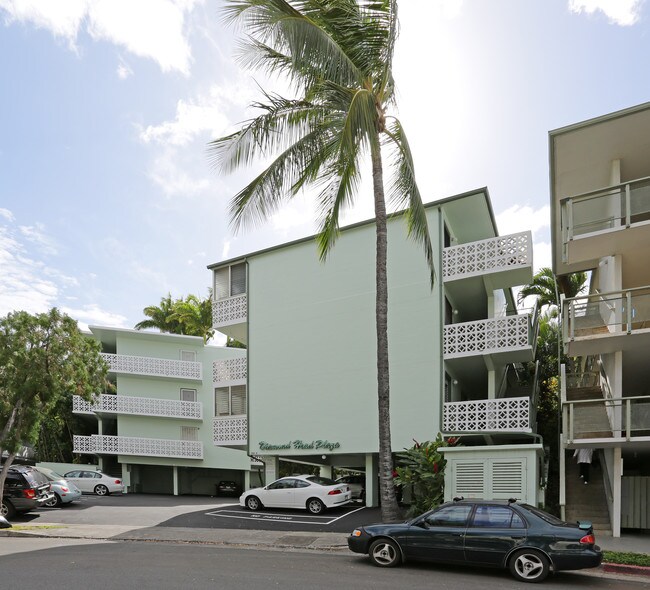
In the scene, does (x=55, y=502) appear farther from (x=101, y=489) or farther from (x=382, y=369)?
(x=382, y=369)

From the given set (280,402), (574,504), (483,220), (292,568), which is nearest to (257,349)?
(280,402)

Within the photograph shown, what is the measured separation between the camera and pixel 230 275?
87.7ft

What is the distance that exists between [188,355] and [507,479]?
86.7ft

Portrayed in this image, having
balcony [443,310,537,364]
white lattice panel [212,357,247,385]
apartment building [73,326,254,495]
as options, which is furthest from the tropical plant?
apartment building [73,326,254,495]

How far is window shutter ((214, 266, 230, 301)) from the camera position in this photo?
87.9ft

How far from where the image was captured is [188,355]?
38.4 meters

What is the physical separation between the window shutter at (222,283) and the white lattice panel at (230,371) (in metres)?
2.82

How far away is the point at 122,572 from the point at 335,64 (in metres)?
10.6

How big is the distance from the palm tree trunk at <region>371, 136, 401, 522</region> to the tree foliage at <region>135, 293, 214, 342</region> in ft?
99.6

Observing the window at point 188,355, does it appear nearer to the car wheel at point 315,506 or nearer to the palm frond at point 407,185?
the car wheel at point 315,506

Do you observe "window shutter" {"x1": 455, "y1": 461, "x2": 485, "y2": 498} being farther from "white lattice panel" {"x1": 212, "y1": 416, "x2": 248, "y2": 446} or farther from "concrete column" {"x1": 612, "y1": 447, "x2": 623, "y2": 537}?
"white lattice panel" {"x1": 212, "y1": 416, "x2": 248, "y2": 446}

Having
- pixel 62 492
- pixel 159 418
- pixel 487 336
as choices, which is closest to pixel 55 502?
pixel 62 492

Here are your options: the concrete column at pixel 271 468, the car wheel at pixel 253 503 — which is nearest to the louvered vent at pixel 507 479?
the car wheel at pixel 253 503

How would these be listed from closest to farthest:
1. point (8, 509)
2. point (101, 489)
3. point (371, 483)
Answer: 1. point (8, 509)
2. point (371, 483)
3. point (101, 489)
